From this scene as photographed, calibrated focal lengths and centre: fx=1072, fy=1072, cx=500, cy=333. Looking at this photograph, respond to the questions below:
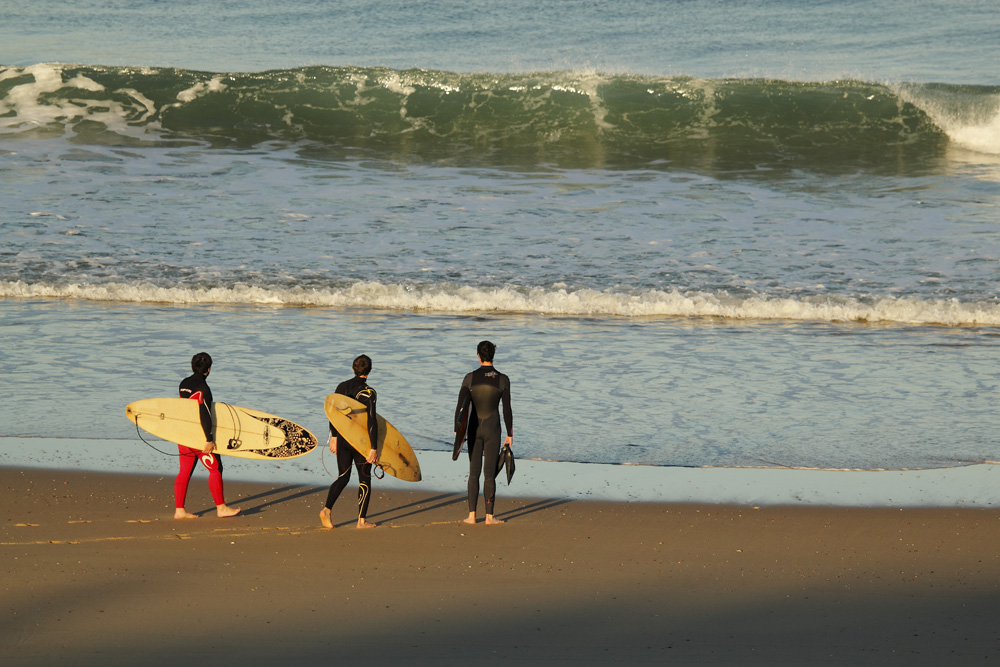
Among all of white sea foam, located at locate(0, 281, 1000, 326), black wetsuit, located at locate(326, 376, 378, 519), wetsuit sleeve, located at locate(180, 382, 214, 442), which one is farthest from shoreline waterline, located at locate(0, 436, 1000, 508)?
white sea foam, located at locate(0, 281, 1000, 326)

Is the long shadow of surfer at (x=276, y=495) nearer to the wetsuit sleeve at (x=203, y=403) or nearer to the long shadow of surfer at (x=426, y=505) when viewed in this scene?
the wetsuit sleeve at (x=203, y=403)

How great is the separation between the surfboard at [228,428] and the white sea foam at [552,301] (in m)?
6.24

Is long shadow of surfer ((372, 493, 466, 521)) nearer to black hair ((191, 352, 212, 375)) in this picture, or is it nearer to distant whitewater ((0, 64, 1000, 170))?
black hair ((191, 352, 212, 375))

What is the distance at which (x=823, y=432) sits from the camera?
8.71m

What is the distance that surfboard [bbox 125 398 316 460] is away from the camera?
7.06 m

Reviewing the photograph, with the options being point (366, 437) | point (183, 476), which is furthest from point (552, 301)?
point (183, 476)

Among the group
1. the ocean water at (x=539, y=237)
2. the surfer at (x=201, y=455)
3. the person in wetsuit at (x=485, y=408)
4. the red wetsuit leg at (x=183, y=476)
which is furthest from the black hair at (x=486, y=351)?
the red wetsuit leg at (x=183, y=476)

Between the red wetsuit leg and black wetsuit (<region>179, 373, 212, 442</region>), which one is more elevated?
black wetsuit (<region>179, 373, 212, 442</region>)

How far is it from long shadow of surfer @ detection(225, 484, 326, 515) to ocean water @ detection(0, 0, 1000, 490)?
1.26 meters

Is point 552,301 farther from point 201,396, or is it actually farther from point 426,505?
point 201,396

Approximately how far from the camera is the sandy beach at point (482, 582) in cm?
504

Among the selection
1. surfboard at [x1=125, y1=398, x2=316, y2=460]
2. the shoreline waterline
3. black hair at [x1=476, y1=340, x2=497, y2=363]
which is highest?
black hair at [x1=476, y1=340, x2=497, y2=363]

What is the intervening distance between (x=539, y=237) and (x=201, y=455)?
431 inches

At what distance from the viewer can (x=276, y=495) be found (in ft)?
24.2
